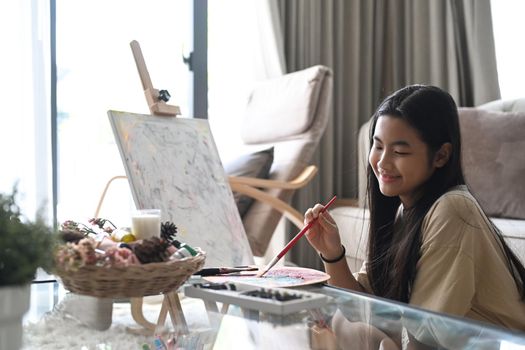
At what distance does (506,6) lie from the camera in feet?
9.96

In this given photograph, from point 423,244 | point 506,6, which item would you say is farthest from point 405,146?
point 506,6

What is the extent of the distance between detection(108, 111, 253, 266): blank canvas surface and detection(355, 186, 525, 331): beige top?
754mm

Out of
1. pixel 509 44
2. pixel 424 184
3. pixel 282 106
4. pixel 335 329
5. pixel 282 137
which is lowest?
pixel 335 329

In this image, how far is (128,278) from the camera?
786mm

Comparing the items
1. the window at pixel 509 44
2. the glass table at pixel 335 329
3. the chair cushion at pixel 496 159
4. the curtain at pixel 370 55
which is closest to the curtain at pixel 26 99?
the curtain at pixel 370 55

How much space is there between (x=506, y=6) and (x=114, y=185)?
92.1 inches

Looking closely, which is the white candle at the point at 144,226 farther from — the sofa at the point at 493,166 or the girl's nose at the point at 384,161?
the sofa at the point at 493,166

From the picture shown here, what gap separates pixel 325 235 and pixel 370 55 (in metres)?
2.40

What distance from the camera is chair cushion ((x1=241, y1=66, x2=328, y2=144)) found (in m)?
2.63

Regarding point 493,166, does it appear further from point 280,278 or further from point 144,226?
point 144,226

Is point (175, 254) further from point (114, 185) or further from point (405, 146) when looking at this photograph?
point (114, 185)

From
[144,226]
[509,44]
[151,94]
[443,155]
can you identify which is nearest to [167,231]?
[144,226]

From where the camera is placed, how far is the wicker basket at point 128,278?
2.54 ft

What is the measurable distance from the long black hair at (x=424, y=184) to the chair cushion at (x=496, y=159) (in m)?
1.18
